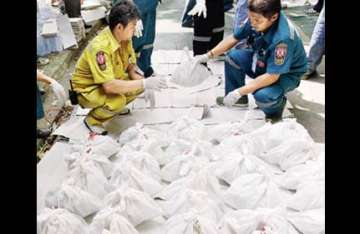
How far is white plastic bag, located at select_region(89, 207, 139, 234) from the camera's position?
1.86m

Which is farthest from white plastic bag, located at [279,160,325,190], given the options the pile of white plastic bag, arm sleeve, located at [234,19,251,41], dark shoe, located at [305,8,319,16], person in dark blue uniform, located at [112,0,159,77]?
dark shoe, located at [305,8,319,16]

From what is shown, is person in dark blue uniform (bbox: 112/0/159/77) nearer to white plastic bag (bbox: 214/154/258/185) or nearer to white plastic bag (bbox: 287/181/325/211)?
white plastic bag (bbox: 214/154/258/185)

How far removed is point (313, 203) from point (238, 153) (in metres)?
0.49

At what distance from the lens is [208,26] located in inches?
→ 160

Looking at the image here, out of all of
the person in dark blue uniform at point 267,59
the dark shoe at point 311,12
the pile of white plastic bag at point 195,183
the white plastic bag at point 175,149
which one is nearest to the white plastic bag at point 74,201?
the pile of white plastic bag at point 195,183

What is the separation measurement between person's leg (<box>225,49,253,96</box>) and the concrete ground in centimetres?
41

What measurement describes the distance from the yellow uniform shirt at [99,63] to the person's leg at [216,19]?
1.26 meters

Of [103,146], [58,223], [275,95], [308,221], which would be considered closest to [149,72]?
[275,95]

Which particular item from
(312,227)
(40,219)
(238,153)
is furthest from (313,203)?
(40,219)

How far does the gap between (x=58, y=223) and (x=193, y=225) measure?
52 centimetres

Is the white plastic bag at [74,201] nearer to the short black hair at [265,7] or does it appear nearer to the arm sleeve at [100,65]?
the arm sleeve at [100,65]

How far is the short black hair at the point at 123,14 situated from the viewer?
2.74m
